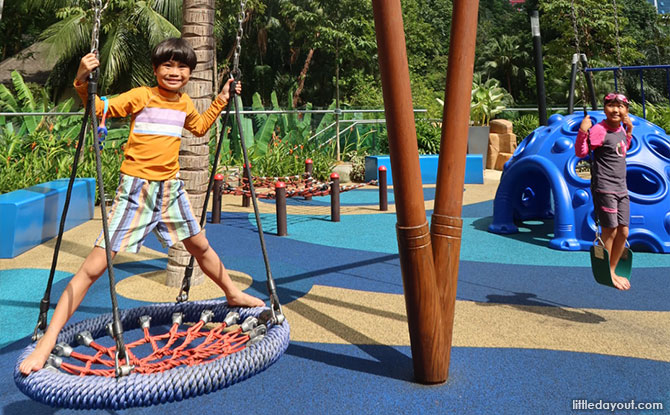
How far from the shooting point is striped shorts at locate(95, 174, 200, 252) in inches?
121

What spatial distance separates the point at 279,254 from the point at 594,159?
3.56 meters

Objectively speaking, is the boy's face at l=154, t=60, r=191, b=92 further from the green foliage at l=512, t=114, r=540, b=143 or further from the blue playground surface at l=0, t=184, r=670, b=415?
the green foliage at l=512, t=114, r=540, b=143

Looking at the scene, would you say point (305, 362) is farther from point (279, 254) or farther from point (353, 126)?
point (353, 126)

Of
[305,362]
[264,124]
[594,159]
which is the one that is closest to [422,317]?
[305,362]

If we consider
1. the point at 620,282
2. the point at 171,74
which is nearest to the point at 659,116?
the point at 620,282

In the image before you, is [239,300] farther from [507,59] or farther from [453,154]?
[507,59]

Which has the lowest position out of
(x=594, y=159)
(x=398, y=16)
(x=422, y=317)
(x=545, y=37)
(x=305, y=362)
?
(x=305, y=362)

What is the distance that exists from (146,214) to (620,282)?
3.64 metres

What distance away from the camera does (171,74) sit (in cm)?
321

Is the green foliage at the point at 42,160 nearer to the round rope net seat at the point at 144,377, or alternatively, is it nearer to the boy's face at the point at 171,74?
the boy's face at the point at 171,74

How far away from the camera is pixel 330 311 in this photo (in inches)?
184

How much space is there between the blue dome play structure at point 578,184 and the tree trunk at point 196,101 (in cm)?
431

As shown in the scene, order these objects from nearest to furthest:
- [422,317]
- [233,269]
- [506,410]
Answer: [506,410] → [422,317] → [233,269]

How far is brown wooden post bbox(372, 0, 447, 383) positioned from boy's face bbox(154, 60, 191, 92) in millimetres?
1094
